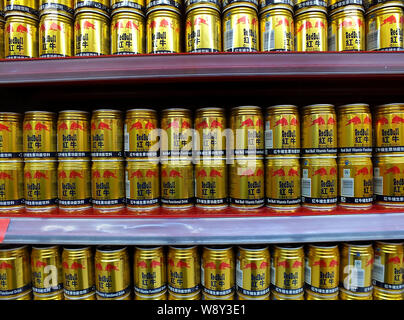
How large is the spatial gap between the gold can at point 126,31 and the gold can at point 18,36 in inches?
12.3

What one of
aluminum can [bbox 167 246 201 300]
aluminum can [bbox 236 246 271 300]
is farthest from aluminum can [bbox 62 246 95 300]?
aluminum can [bbox 236 246 271 300]

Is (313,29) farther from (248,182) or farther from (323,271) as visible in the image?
(323,271)

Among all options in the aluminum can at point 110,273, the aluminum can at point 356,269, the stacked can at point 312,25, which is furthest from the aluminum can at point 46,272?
the stacked can at point 312,25

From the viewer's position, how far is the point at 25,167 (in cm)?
91

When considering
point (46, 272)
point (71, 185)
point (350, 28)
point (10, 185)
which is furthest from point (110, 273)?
point (350, 28)

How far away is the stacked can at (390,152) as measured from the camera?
87cm

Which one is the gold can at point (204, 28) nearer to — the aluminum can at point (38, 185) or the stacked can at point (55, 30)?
the stacked can at point (55, 30)

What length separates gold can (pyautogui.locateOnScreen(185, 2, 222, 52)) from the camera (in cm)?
87

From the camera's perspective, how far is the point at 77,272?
2.97 ft

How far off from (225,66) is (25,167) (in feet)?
2.62

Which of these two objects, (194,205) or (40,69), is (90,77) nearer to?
(40,69)

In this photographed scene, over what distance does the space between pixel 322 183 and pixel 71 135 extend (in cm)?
91

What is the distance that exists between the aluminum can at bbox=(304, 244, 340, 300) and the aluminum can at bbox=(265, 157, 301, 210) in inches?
7.3
